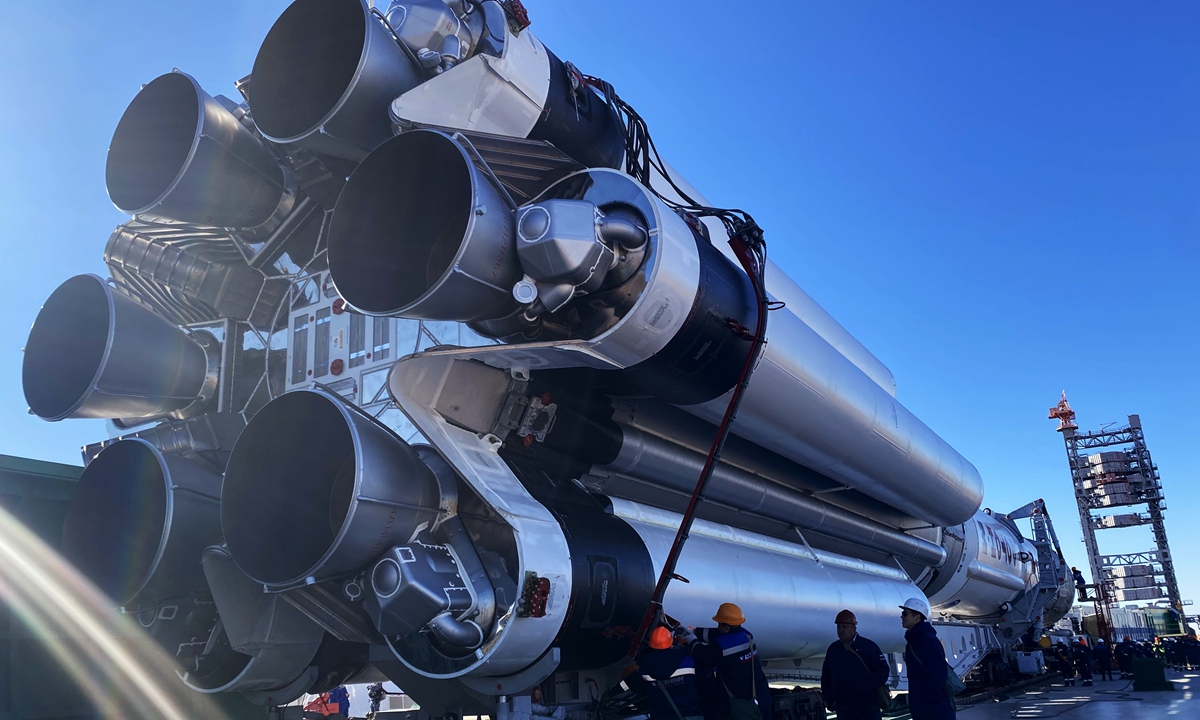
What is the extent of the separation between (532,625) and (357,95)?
3.20 meters

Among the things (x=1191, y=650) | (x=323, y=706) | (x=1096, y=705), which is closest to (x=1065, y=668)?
(x=1096, y=705)

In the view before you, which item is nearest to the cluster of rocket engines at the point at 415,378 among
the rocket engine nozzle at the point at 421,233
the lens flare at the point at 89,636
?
the rocket engine nozzle at the point at 421,233

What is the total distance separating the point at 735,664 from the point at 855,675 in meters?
1.02

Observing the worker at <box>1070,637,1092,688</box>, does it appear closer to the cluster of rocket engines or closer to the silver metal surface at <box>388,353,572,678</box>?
the cluster of rocket engines

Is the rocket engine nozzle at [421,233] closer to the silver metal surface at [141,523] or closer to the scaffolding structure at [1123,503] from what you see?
the silver metal surface at [141,523]

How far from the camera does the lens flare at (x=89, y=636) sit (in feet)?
16.6

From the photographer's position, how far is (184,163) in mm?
5172

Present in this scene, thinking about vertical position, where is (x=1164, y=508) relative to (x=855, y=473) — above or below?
above

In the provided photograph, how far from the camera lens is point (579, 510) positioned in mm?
5270

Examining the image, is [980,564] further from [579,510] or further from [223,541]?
[223,541]

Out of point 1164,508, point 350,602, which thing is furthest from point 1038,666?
point 1164,508

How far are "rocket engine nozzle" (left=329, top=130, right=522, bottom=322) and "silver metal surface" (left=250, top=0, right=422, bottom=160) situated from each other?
0.53 metres

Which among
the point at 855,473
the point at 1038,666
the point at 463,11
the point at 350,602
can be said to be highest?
the point at 463,11

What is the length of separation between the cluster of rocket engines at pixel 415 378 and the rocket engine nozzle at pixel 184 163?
0.02 metres
